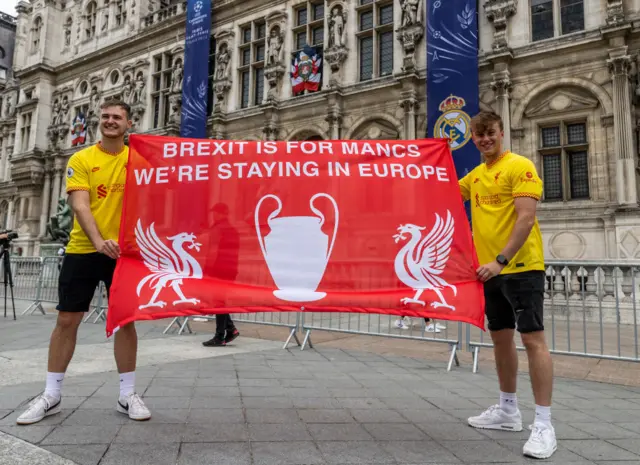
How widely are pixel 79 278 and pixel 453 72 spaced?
1331cm

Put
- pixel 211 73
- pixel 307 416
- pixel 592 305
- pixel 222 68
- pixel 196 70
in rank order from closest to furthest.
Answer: pixel 307 416 → pixel 592 305 → pixel 196 70 → pixel 222 68 → pixel 211 73

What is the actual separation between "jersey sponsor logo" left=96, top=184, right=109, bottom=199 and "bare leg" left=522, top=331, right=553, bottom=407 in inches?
121

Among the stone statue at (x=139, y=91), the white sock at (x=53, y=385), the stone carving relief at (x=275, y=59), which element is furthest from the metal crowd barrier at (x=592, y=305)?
the stone statue at (x=139, y=91)

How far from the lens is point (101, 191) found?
11.0 ft

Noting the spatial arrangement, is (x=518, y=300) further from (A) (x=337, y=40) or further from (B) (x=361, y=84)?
(A) (x=337, y=40)

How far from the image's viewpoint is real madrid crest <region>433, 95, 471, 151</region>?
45.0 feet

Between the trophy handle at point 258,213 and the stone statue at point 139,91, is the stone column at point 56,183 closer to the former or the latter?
the stone statue at point 139,91

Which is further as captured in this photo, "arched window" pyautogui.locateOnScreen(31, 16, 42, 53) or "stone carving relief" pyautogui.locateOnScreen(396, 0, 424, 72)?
"arched window" pyautogui.locateOnScreen(31, 16, 42, 53)

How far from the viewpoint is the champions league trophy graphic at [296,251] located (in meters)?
3.25

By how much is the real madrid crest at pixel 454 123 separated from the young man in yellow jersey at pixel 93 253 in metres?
11.8

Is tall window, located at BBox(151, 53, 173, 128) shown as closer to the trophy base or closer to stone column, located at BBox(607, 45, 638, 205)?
stone column, located at BBox(607, 45, 638, 205)

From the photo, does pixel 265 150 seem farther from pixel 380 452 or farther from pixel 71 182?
pixel 380 452

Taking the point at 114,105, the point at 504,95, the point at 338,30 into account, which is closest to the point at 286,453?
the point at 114,105

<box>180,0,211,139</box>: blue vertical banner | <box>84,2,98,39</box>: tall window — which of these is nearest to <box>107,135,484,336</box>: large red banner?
<box>180,0,211,139</box>: blue vertical banner
